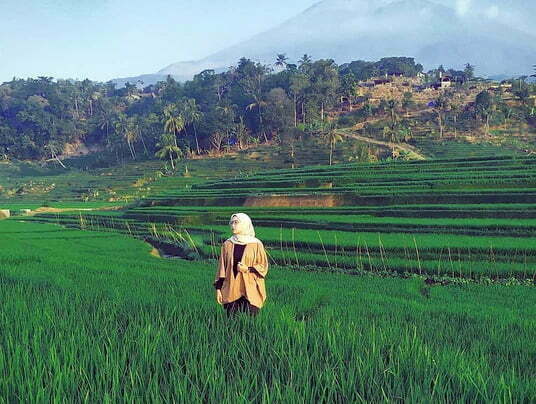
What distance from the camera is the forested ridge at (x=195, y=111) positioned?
70.6 m

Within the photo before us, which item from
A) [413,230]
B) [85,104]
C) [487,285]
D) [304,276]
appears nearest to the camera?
Answer: [487,285]

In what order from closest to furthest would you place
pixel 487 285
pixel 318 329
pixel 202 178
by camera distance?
pixel 318 329 → pixel 487 285 → pixel 202 178

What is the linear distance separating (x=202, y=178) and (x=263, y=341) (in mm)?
50520

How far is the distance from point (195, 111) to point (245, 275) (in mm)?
70547

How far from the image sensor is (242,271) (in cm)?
480

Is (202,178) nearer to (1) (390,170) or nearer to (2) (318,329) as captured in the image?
(1) (390,170)

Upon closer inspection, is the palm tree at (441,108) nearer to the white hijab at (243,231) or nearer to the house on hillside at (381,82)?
the house on hillside at (381,82)

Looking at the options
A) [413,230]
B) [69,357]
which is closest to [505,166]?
[413,230]

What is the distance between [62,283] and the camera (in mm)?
7988

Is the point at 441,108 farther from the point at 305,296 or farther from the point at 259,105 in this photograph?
the point at 305,296

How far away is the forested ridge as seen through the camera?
2781 inches

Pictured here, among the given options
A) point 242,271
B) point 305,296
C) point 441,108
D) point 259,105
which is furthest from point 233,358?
point 259,105

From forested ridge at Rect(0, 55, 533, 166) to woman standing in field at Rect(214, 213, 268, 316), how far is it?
57.3 meters

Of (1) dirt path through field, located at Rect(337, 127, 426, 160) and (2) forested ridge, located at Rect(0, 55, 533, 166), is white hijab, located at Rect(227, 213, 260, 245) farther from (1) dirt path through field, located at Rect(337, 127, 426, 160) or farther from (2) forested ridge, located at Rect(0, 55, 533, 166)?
(2) forested ridge, located at Rect(0, 55, 533, 166)
